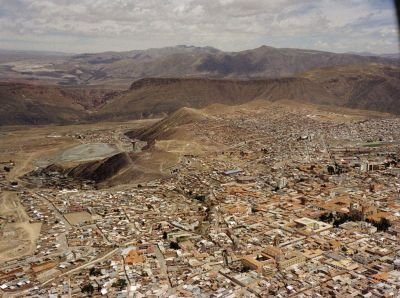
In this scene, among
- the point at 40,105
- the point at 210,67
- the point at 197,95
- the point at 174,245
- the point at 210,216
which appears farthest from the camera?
the point at 210,67

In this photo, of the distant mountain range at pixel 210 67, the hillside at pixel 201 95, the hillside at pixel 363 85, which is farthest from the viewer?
the distant mountain range at pixel 210 67

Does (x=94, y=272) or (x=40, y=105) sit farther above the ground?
(x=40, y=105)

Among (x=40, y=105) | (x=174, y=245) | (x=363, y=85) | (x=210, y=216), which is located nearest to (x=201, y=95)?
(x=40, y=105)

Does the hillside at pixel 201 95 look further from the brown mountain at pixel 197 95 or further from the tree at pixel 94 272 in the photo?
the tree at pixel 94 272

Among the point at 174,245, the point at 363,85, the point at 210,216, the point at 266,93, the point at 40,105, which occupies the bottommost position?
the point at 174,245

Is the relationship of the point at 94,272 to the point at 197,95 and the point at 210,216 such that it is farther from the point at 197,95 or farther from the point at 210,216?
the point at 197,95

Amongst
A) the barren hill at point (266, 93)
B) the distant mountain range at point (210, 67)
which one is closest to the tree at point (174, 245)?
the barren hill at point (266, 93)

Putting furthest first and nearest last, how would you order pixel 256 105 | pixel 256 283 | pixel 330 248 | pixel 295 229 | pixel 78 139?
A: pixel 256 105, pixel 78 139, pixel 295 229, pixel 330 248, pixel 256 283

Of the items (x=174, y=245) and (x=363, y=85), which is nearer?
(x=174, y=245)

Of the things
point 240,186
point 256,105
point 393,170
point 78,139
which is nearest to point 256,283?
point 240,186

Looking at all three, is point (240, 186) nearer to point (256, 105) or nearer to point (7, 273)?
point (7, 273)

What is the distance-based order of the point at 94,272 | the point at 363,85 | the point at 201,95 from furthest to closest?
the point at 363,85, the point at 201,95, the point at 94,272
